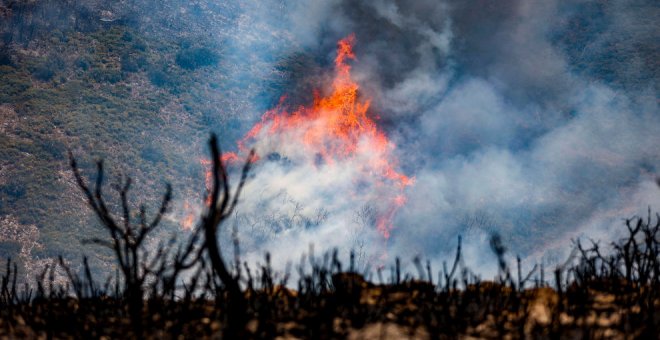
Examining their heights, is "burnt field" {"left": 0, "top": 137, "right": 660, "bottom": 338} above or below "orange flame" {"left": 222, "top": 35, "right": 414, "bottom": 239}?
below

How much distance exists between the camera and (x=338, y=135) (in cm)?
5884

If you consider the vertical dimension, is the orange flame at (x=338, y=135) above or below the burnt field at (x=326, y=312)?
above

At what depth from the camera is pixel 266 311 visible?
6938mm

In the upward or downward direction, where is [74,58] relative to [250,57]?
downward

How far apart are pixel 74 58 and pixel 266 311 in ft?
181

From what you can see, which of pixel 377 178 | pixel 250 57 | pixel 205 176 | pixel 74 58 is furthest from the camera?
pixel 250 57

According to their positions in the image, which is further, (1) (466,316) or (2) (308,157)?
(2) (308,157)

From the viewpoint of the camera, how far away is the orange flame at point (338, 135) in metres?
56.6

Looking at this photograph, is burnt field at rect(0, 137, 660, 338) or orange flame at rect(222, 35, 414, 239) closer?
burnt field at rect(0, 137, 660, 338)

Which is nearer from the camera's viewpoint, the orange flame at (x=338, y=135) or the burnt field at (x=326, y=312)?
the burnt field at (x=326, y=312)

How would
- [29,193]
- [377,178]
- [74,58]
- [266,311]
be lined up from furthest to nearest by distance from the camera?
1. [377,178]
2. [74,58]
3. [29,193]
4. [266,311]

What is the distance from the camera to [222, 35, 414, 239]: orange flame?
2229 inches

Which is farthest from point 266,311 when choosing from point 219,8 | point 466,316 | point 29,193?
point 219,8

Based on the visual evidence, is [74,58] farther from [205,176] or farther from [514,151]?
[514,151]
